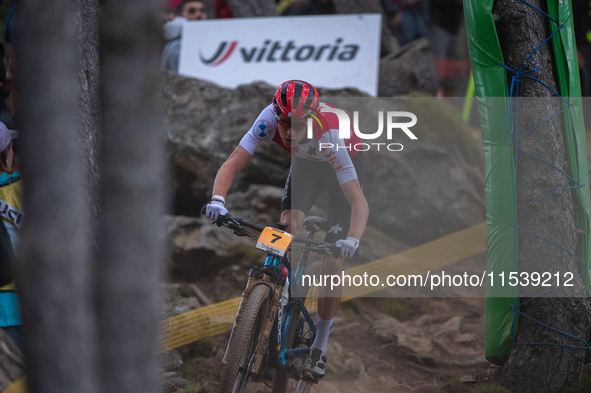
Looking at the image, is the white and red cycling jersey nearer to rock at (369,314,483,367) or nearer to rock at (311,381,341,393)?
rock at (311,381,341,393)

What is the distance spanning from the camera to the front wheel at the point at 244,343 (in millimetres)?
3051

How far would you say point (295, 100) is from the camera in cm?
347

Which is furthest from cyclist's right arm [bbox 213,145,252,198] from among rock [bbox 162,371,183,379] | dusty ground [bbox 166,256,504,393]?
rock [bbox 162,371,183,379]

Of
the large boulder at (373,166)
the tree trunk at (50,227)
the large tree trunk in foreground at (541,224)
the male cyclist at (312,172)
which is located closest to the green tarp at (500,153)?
the large tree trunk in foreground at (541,224)

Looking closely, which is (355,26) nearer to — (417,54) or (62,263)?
(417,54)

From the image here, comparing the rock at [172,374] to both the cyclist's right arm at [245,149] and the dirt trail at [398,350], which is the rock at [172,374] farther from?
the cyclist's right arm at [245,149]

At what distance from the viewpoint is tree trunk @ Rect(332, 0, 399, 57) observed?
1126 cm

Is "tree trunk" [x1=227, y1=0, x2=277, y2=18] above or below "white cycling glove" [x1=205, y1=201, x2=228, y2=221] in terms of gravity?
above

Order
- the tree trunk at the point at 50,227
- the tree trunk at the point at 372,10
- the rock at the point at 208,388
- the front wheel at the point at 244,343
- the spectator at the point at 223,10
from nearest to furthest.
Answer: the tree trunk at the point at 50,227 < the front wheel at the point at 244,343 < the rock at the point at 208,388 < the spectator at the point at 223,10 < the tree trunk at the point at 372,10

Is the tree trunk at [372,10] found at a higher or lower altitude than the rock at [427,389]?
higher

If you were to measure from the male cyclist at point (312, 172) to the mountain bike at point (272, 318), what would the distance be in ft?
0.40

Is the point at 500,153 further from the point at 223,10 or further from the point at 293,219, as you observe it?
the point at 223,10

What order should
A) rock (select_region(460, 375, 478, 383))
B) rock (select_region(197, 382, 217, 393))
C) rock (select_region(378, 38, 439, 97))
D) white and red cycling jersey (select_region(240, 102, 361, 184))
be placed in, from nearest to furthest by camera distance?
1. white and red cycling jersey (select_region(240, 102, 361, 184))
2. rock (select_region(197, 382, 217, 393))
3. rock (select_region(460, 375, 478, 383))
4. rock (select_region(378, 38, 439, 97))

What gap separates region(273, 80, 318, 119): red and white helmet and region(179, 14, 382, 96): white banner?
4788 mm
